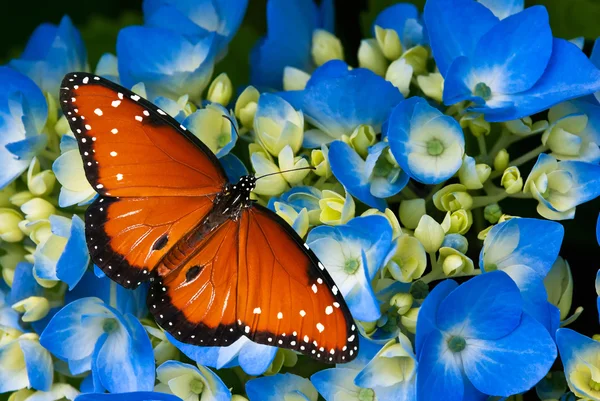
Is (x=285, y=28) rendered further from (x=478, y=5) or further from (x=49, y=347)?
(x=49, y=347)

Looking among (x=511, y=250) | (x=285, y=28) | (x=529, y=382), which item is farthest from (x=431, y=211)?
(x=285, y=28)

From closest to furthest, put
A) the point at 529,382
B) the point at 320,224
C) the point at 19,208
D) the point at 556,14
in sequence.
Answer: the point at 529,382 → the point at 320,224 → the point at 19,208 → the point at 556,14

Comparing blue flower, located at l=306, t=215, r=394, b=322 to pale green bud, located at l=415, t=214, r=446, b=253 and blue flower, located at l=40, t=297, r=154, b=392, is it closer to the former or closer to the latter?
pale green bud, located at l=415, t=214, r=446, b=253

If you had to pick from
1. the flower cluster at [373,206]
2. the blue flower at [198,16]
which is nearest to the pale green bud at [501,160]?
the flower cluster at [373,206]

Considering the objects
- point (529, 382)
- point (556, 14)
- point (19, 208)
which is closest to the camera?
point (529, 382)

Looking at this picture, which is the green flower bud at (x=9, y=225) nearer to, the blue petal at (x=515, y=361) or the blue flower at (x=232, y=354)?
the blue flower at (x=232, y=354)

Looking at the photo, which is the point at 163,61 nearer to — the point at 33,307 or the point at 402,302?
the point at 33,307
